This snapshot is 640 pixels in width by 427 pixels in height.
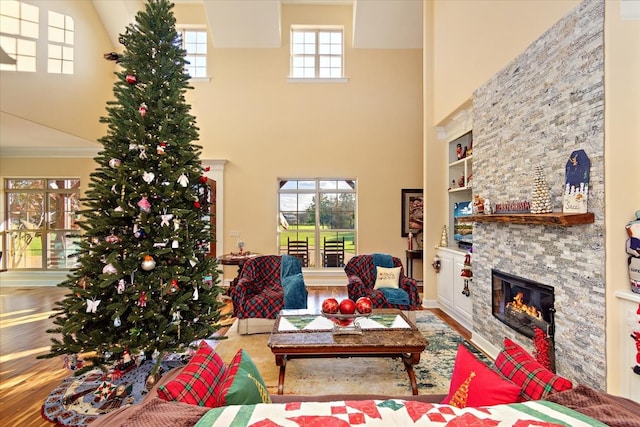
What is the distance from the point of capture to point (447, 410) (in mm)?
923

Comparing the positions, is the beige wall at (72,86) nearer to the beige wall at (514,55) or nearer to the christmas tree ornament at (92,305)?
the christmas tree ornament at (92,305)

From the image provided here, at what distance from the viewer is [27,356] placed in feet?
10.8

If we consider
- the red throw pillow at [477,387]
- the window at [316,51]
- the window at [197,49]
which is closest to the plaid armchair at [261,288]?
the red throw pillow at [477,387]

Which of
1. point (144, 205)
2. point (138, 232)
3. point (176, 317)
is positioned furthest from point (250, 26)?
point (176, 317)

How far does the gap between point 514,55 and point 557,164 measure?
3.98 feet

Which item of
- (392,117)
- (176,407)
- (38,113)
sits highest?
(392,117)

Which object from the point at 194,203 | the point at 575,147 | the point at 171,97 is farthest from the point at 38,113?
the point at 575,147

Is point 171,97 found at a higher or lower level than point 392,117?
lower

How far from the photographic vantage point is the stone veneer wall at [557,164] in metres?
1.99

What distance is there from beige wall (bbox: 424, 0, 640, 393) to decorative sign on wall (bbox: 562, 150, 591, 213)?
14cm

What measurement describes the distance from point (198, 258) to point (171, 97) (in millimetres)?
1328

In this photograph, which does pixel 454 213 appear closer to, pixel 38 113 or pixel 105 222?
pixel 105 222

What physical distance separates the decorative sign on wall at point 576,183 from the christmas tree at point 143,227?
2.75 meters

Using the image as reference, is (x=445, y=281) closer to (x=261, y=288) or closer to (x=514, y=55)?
(x=261, y=288)
